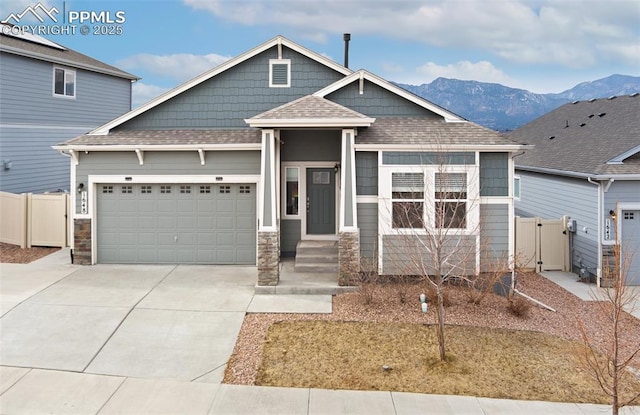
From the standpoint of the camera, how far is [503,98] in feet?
248

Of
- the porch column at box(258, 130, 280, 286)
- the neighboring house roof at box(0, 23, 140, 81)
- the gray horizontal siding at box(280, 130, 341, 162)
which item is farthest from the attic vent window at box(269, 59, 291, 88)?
the neighboring house roof at box(0, 23, 140, 81)

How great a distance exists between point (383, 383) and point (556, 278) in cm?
881

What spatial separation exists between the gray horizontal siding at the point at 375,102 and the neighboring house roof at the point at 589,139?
5042mm

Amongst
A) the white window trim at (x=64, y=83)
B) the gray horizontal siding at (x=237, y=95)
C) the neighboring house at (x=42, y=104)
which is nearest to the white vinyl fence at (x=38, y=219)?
the gray horizontal siding at (x=237, y=95)

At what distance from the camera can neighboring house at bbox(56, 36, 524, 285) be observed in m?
11.2

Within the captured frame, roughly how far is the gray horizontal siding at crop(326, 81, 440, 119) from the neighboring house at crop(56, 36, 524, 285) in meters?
0.03

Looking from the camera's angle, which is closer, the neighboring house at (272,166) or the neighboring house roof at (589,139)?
the neighboring house at (272,166)

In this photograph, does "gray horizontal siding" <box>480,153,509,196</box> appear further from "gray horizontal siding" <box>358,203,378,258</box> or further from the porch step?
the porch step

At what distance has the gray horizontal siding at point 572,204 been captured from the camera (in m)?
13.2

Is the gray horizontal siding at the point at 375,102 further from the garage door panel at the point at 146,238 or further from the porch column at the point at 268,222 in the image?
the garage door panel at the point at 146,238

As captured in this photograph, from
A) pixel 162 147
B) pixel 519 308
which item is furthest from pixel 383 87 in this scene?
pixel 519 308

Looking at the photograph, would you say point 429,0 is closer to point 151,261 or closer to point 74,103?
point 151,261

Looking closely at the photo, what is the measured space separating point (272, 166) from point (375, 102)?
348 cm

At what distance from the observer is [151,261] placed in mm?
13047
